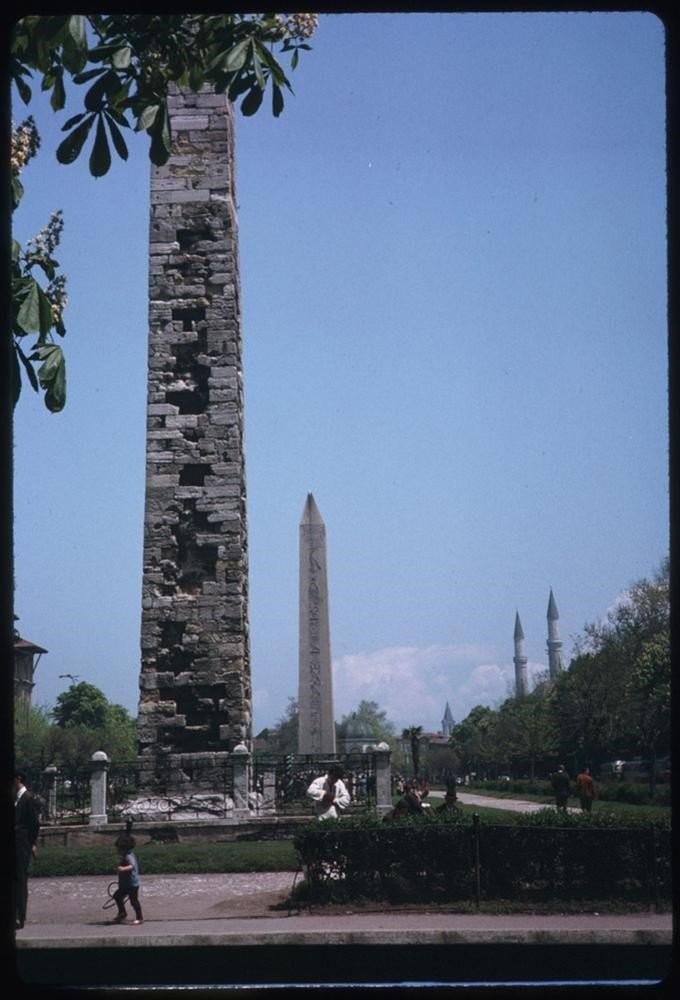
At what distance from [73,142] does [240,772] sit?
13994 millimetres

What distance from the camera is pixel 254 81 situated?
5684 mm

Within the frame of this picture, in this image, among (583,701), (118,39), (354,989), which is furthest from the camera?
(583,701)

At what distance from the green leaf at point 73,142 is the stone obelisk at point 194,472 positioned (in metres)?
13.5

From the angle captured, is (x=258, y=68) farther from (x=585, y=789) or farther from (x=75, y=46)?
(x=585, y=789)

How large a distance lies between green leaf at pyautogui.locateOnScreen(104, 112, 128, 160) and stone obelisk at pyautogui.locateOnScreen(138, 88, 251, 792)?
1330 cm

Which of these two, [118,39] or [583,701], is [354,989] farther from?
[583,701]

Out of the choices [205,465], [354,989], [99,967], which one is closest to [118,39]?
[354,989]

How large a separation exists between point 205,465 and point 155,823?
17.5 feet

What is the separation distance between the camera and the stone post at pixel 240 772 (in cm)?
1817

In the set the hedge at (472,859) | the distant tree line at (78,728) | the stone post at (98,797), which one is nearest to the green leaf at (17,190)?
the hedge at (472,859)

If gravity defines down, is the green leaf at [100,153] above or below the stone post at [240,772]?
above

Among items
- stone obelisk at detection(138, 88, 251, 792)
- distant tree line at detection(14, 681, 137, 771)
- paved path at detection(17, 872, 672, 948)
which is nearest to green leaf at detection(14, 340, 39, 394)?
paved path at detection(17, 872, 672, 948)

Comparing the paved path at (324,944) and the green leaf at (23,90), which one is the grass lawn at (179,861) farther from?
the green leaf at (23,90)

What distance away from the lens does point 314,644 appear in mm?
23016
